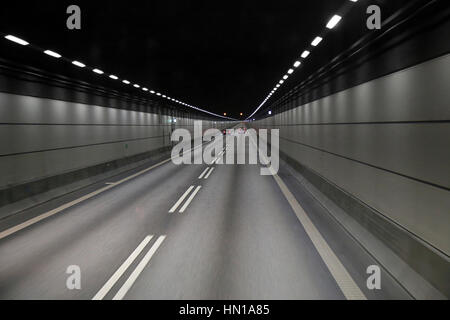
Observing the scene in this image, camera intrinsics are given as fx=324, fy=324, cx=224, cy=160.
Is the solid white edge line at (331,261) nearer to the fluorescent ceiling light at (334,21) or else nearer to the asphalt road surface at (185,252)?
the asphalt road surface at (185,252)

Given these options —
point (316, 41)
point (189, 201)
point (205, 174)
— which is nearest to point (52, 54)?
point (189, 201)

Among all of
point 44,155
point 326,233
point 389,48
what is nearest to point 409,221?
point 326,233

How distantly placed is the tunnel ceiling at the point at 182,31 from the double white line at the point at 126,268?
4.69m

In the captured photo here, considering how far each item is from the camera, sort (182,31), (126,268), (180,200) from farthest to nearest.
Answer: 1. (180,200)
2. (182,31)
3. (126,268)

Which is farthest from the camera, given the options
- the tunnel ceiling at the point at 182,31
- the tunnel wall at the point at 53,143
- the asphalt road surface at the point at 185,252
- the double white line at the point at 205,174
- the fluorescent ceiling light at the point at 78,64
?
the double white line at the point at 205,174

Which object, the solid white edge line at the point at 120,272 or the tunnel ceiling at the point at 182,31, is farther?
the tunnel ceiling at the point at 182,31

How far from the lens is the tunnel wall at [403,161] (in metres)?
4.65

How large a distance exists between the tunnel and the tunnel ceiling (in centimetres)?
6

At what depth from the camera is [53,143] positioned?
12.8 metres

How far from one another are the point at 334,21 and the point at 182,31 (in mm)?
3603

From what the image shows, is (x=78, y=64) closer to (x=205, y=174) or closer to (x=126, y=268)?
(x=126, y=268)

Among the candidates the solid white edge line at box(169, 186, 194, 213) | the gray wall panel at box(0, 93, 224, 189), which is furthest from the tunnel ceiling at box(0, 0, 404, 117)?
the solid white edge line at box(169, 186, 194, 213)

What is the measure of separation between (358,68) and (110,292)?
7.73m

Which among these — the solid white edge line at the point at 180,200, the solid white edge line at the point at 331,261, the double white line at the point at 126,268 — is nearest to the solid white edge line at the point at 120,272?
the double white line at the point at 126,268
